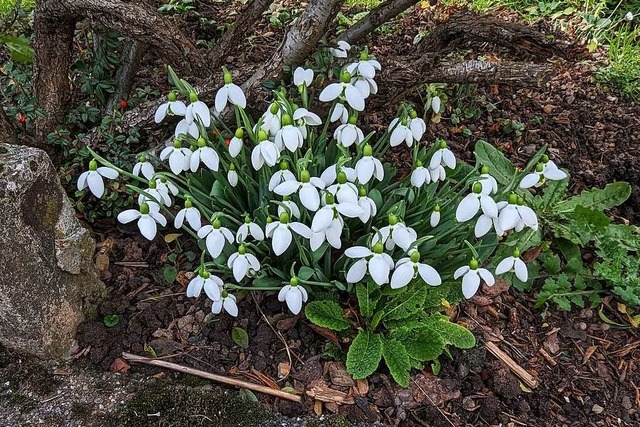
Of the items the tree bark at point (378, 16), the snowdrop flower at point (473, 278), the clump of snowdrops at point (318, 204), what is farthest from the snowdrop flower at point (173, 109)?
the tree bark at point (378, 16)

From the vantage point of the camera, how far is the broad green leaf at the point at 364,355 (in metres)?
1.70

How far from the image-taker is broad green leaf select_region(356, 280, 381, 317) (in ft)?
5.80

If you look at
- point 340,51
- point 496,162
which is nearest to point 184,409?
point 340,51

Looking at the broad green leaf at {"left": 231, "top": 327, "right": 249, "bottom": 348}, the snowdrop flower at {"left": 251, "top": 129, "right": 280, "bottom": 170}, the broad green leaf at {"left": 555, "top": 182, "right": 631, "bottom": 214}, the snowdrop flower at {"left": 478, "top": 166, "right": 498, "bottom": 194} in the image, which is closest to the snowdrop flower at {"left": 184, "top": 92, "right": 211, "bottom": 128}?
the snowdrop flower at {"left": 251, "top": 129, "right": 280, "bottom": 170}

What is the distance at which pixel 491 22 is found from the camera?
2289 millimetres

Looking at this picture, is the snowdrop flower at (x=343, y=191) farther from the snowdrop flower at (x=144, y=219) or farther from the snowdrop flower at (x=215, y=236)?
the snowdrop flower at (x=144, y=219)

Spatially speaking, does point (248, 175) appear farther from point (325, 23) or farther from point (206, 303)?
point (325, 23)

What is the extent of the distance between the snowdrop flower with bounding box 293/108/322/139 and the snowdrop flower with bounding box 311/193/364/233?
297 millimetres

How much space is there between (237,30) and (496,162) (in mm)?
1085

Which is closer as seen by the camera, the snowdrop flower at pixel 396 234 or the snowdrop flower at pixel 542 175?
the snowdrop flower at pixel 396 234

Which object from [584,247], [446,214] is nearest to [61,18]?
[446,214]

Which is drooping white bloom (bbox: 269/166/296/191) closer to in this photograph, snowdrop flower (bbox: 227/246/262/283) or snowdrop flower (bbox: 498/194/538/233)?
snowdrop flower (bbox: 227/246/262/283)

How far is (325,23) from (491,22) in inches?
27.2

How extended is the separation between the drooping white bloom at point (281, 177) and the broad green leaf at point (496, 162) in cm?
95
